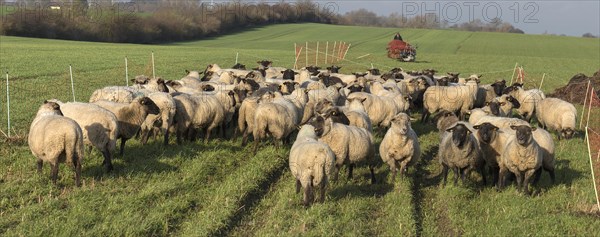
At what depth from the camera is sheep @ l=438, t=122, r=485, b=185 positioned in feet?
31.7

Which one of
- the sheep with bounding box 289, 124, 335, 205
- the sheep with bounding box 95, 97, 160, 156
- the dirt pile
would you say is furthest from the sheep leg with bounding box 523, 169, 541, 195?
→ the dirt pile

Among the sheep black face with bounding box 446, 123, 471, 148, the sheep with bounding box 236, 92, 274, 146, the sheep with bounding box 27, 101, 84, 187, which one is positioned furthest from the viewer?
the sheep with bounding box 236, 92, 274, 146

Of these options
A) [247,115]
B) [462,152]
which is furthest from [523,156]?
[247,115]

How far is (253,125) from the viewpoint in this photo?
40.8 ft

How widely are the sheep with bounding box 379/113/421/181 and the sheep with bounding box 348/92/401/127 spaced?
13.1ft

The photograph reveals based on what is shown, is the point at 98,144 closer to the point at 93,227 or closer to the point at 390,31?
the point at 93,227

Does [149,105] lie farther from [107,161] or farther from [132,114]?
[107,161]

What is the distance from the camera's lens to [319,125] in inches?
385

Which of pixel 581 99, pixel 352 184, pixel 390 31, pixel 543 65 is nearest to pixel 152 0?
pixel 390 31

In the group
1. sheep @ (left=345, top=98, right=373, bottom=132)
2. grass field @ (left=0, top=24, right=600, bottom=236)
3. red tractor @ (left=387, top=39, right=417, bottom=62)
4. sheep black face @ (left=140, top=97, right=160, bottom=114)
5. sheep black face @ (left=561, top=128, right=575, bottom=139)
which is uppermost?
red tractor @ (left=387, top=39, right=417, bottom=62)

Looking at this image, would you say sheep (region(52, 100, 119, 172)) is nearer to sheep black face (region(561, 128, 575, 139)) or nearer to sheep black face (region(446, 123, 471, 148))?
sheep black face (region(446, 123, 471, 148))

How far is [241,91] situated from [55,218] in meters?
7.18

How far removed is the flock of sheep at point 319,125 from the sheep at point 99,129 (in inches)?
0.7

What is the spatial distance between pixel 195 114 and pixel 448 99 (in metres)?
8.82
